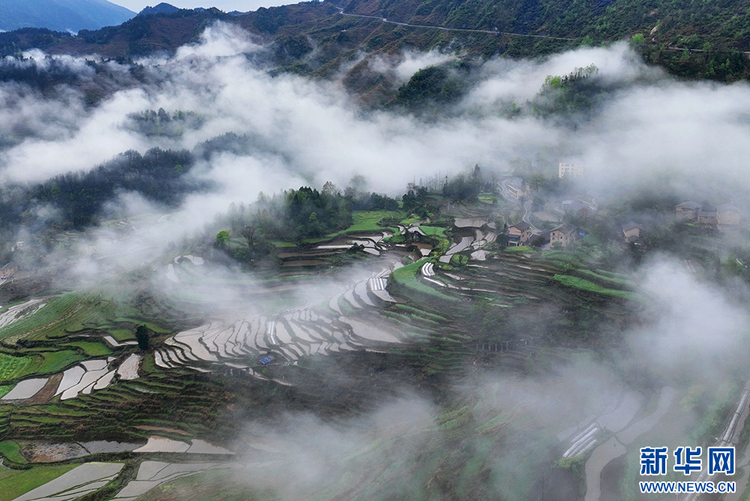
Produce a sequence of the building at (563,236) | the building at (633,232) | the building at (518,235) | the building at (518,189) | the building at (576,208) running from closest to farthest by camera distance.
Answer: the building at (633,232), the building at (563,236), the building at (518,235), the building at (576,208), the building at (518,189)

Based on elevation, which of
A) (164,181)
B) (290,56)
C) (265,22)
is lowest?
(164,181)

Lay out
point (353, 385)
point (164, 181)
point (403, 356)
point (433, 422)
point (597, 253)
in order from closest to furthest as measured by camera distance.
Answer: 1. point (433, 422)
2. point (353, 385)
3. point (403, 356)
4. point (597, 253)
5. point (164, 181)

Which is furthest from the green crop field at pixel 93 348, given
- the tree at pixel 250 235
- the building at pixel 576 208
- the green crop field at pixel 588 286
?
the building at pixel 576 208

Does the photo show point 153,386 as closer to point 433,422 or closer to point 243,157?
point 433,422

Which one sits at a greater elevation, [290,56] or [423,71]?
[290,56]

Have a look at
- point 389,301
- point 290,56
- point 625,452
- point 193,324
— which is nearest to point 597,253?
point 389,301

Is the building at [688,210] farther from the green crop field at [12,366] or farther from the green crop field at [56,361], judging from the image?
the green crop field at [12,366]
